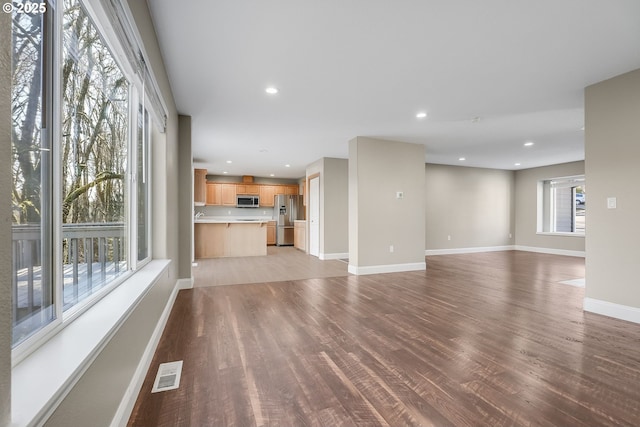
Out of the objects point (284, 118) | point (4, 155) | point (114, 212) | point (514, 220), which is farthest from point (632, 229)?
point (514, 220)

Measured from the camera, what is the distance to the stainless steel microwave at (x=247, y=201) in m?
9.52

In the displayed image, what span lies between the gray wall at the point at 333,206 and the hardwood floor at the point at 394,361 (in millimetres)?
3019

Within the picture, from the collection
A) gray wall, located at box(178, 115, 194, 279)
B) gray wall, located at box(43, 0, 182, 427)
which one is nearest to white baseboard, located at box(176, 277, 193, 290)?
gray wall, located at box(178, 115, 194, 279)

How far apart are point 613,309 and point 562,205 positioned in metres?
6.23

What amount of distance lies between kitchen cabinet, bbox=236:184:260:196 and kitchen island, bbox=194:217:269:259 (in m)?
2.59

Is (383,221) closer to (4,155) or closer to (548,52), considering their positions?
(548,52)

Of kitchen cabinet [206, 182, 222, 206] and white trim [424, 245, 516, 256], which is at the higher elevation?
kitchen cabinet [206, 182, 222, 206]

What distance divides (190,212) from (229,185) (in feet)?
18.2

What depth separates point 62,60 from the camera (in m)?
1.11

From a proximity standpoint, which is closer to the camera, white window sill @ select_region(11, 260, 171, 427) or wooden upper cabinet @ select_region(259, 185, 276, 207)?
white window sill @ select_region(11, 260, 171, 427)

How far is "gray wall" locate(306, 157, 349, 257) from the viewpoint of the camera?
671 cm

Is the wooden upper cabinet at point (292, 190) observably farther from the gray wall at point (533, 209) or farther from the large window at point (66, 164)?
the large window at point (66, 164)

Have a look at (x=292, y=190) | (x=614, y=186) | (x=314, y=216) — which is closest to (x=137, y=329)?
(x=614, y=186)

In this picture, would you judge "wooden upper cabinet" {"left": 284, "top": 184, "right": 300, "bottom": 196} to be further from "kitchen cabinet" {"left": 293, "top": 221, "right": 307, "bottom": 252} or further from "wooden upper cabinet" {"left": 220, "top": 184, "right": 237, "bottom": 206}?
"wooden upper cabinet" {"left": 220, "top": 184, "right": 237, "bottom": 206}
